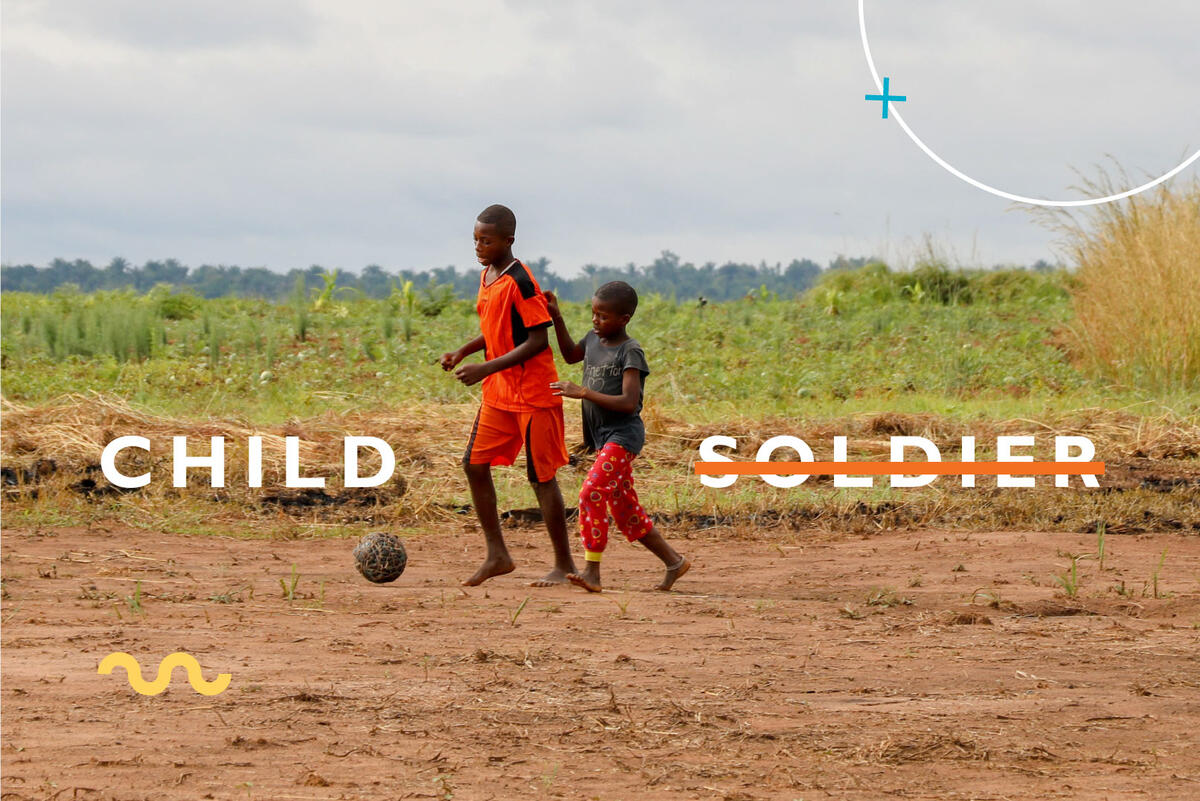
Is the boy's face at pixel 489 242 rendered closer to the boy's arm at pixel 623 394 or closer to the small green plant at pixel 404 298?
the boy's arm at pixel 623 394

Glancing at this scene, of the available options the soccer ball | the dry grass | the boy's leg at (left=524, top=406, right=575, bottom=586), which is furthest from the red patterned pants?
the dry grass

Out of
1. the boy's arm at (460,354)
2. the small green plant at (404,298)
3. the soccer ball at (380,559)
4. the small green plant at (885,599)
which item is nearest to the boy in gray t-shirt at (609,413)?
the boy's arm at (460,354)

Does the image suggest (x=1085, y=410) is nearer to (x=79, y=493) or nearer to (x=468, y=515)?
(x=468, y=515)

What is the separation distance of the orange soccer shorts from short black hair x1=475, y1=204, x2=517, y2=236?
2.65ft

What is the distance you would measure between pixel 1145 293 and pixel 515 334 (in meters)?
Result: 9.56

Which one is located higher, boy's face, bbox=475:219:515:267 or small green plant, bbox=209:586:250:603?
boy's face, bbox=475:219:515:267

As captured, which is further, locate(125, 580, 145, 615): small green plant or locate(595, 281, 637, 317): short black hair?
locate(595, 281, 637, 317): short black hair

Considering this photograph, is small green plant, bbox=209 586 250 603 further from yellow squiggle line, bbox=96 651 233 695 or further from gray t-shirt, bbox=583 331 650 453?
gray t-shirt, bbox=583 331 650 453

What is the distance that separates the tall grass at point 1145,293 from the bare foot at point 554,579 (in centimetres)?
901

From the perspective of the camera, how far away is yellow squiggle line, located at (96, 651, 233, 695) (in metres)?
4.39

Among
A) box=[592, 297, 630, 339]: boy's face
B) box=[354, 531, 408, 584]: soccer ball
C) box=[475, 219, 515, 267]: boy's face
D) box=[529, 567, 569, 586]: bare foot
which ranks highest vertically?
box=[475, 219, 515, 267]: boy's face

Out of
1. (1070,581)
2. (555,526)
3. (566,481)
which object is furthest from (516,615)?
(566,481)

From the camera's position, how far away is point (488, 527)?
251 inches

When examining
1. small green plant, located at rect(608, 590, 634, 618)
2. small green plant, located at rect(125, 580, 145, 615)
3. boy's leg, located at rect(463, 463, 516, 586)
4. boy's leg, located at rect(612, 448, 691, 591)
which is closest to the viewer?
small green plant, located at rect(608, 590, 634, 618)
